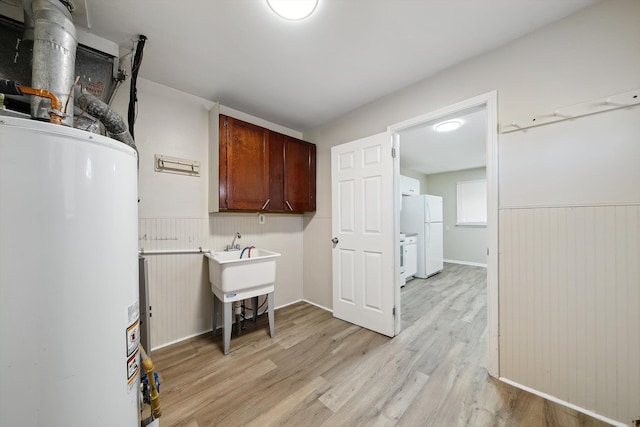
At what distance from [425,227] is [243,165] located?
3811 mm

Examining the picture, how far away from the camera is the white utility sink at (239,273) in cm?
195

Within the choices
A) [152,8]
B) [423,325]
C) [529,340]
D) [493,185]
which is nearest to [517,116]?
[493,185]

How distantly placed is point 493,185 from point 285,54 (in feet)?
6.06

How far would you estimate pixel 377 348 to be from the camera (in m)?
2.06

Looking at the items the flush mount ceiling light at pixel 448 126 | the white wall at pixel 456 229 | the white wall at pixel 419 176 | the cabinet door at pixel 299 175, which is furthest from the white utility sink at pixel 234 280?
the white wall at pixel 456 229

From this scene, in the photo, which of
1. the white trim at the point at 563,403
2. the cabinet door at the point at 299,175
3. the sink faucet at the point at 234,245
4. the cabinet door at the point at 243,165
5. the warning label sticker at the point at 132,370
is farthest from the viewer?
the cabinet door at the point at 299,175

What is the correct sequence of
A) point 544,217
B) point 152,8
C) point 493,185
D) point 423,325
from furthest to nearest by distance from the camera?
point 423,325 < point 493,185 < point 544,217 < point 152,8

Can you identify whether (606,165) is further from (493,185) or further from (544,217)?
(493,185)

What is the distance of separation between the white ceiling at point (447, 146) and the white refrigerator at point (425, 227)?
2.75ft

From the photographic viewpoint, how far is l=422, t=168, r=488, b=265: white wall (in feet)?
18.0

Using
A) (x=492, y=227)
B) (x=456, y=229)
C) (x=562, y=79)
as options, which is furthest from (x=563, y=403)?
(x=456, y=229)

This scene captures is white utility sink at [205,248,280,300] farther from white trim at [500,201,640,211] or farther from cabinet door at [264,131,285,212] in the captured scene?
white trim at [500,201,640,211]

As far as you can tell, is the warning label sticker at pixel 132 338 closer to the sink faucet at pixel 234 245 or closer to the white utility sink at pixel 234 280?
the white utility sink at pixel 234 280

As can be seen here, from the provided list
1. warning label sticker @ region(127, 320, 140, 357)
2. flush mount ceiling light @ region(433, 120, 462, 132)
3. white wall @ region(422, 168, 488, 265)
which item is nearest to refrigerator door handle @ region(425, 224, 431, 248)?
white wall @ region(422, 168, 488, 265)
